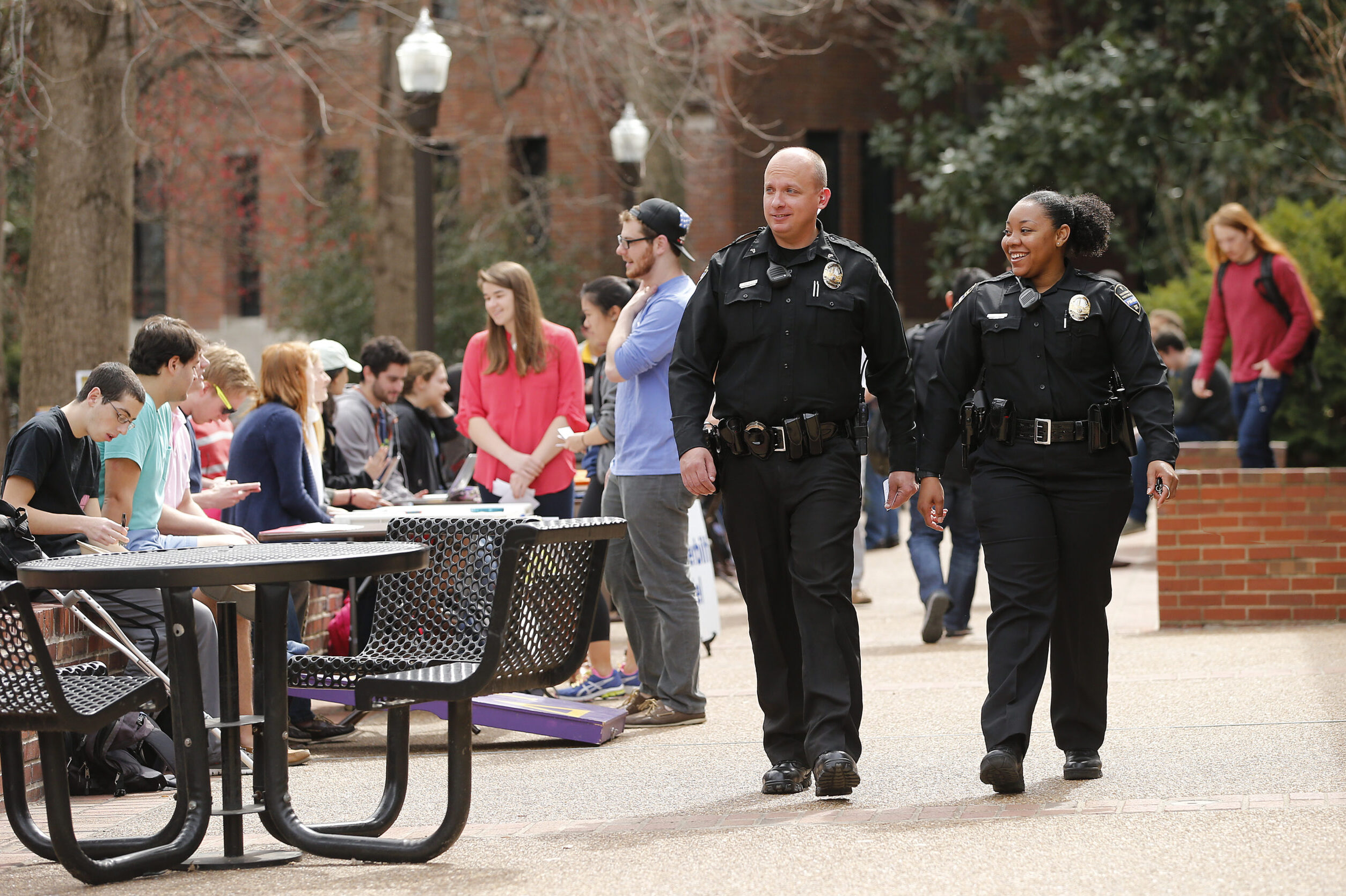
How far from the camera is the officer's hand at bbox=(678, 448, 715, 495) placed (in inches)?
231

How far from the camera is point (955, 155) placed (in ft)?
78.8

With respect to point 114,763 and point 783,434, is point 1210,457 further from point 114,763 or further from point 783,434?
point 114,763

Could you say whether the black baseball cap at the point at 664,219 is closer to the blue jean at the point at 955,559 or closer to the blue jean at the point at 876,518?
the blue jean at the point at 955,559

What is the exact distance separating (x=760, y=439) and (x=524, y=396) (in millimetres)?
3002

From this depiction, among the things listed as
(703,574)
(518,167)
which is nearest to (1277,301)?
(703,574)

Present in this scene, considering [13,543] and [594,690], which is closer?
[13,543]

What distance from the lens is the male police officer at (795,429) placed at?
5820 millimetres

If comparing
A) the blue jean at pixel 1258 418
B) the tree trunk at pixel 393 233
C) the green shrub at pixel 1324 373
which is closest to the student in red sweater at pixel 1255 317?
the blue jean at pixel 1258 418

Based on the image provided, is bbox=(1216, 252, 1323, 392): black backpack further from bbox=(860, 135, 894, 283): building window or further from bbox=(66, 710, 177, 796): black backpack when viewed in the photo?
bbox=(860, 135, 894, 283): building window

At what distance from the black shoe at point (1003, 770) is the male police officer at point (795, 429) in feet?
1.45

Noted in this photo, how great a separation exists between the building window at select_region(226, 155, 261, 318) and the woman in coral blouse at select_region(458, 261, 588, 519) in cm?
1840

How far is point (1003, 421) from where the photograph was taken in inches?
230

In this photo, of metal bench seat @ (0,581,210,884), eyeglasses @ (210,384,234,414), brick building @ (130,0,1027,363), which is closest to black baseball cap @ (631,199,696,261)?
eyeglasses @ (210,384,234,414)

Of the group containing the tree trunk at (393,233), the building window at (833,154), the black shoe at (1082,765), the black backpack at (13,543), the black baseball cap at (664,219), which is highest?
the building window at (833,154)
